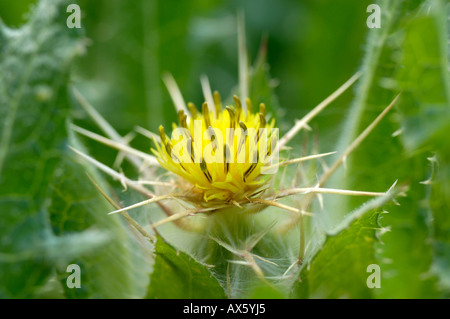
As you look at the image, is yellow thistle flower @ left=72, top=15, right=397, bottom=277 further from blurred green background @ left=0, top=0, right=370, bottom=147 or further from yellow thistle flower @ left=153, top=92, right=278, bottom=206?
blurred green background @ left=0, top=0, right=370, bottom=147

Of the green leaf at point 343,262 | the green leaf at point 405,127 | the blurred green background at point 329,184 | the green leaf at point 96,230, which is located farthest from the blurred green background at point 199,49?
the green leaf at point 343,262

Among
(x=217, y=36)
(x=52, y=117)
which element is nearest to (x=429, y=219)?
(x=52, y=117)

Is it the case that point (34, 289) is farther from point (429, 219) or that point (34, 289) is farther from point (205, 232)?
point (429, 219)

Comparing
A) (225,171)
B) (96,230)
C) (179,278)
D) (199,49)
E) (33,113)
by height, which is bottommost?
(179,278)

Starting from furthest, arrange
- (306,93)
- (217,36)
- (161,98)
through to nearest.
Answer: (217,36) < (306,93) < (161,98)

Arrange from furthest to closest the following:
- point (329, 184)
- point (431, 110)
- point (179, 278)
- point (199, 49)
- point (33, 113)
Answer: point (199, 49), point (329, 184), point (431, 110), point (33, 113), point (179, 278)

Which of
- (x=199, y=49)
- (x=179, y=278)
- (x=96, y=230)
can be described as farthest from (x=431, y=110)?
(x=199, y=49)

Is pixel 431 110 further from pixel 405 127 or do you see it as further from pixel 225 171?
pixel 225 171
